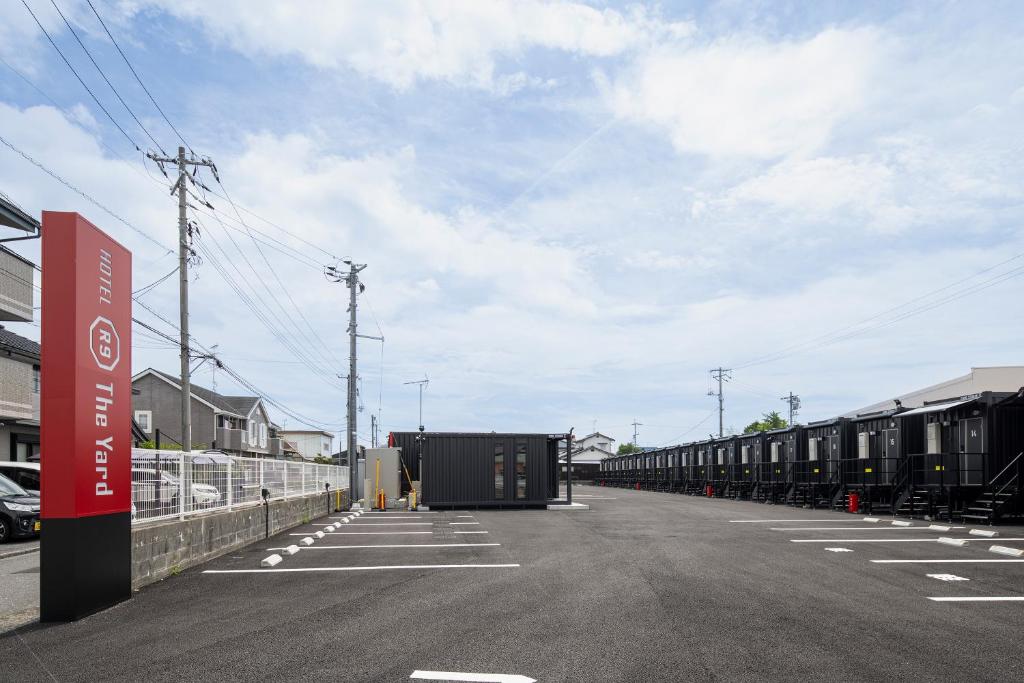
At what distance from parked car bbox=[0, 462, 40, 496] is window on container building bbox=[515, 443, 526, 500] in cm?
1525

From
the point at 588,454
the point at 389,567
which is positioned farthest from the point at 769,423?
the point at 389,567

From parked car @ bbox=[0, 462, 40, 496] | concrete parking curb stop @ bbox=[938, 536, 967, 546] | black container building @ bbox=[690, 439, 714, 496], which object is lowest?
black container building @ bbox=[690, 439, 714, 496]

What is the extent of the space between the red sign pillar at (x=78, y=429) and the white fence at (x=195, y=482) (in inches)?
57.1

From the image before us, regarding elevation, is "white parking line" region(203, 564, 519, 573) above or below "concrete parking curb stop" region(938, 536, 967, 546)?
above

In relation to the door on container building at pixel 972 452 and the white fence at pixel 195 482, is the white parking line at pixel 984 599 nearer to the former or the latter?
the white fence at pixel 195 482

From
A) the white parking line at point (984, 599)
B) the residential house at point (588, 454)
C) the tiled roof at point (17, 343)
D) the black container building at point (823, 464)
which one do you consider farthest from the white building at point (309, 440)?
the white parking line at point (984, 599)

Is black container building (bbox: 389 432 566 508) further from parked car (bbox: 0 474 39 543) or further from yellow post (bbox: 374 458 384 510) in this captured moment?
parked car (bbox: 0 474 39 543)

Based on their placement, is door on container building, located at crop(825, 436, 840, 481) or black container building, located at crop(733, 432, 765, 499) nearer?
door on container building, located at crop(825, 436, 840, 481)

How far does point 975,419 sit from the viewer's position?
21.2 m

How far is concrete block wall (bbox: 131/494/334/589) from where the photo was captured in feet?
31.6

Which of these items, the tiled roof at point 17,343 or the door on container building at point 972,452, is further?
the tiled roof at point 17,343

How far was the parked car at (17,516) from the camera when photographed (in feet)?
51.6

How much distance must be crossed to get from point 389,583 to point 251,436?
54.1 meters

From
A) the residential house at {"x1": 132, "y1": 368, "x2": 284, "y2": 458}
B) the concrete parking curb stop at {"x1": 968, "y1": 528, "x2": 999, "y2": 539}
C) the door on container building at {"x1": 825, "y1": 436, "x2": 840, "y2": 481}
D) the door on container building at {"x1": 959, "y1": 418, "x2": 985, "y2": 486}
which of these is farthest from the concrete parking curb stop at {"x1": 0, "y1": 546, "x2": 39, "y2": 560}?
the residential house at {"x1": 132, "y1": 368, "x2": 284, "y2": 458}
